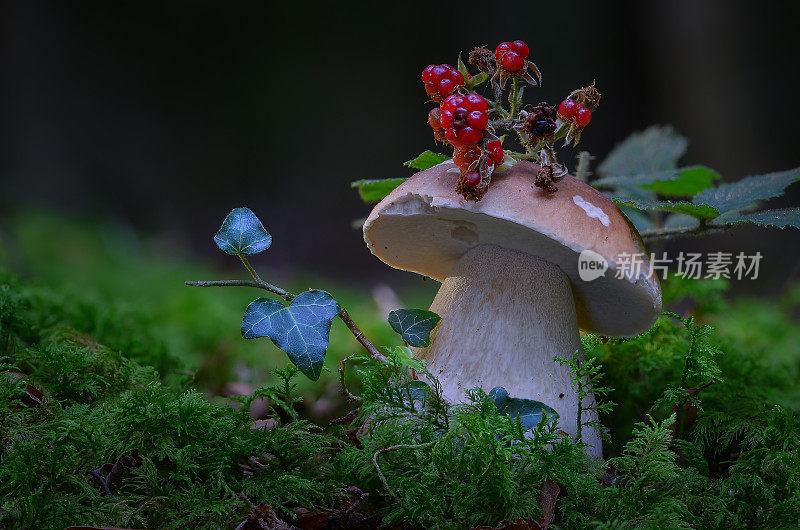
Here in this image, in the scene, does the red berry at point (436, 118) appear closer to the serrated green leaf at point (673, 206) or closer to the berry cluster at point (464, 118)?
the berry cluster at point (464, 118)

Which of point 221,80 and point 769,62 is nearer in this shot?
point 769,62

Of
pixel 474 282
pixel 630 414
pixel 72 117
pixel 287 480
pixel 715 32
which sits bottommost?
pixel 287 480

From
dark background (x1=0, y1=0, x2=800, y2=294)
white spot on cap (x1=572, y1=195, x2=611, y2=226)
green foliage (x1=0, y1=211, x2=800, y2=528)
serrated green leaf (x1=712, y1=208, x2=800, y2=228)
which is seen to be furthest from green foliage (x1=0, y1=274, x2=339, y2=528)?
dark background (x1=0, y1=0, x2=800, y2=294)

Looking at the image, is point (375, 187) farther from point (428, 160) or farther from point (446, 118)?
point (446, 118)

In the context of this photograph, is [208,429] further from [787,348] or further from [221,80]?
[221,80]

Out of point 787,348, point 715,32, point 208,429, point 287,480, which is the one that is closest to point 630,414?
point 287,480

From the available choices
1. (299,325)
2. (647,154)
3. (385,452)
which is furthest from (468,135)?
(647,154)
